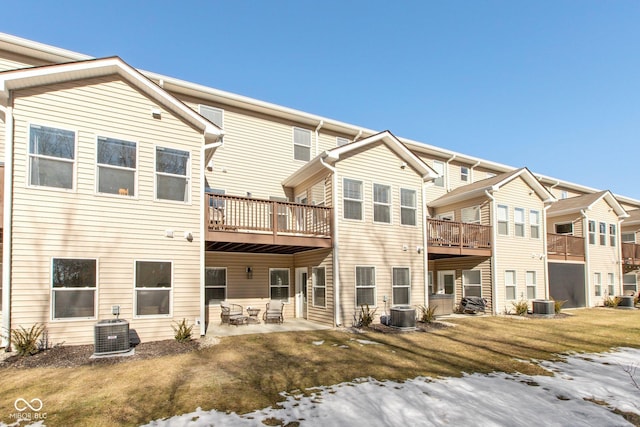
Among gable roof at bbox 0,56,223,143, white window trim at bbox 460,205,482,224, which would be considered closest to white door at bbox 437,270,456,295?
white window trim at bbox 460,205,482,224

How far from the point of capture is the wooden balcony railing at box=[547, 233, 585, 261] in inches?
798

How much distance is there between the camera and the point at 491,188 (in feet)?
56.3

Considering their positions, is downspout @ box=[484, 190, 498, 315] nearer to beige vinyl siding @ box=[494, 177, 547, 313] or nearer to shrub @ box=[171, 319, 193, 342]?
beige vinyl siding @ box=[494, 177, 547, 313]

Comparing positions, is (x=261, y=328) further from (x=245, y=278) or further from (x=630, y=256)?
(x=630, y=256)

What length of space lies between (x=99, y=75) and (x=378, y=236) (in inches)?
399

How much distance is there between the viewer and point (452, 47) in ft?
73.0

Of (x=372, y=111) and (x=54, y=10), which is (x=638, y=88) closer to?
(x=372, y=111)

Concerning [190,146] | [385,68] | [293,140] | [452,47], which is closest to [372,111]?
[385,68]

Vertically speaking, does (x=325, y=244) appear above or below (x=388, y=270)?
above

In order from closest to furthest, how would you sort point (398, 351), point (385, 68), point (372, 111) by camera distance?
1. point (398, 351)
2. point (385, 68)
3. point (372, 111)

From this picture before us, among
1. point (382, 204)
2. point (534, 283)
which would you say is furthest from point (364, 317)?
point (534, 283)

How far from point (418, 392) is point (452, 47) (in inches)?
849

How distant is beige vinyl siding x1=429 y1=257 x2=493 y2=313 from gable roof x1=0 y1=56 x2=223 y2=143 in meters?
13.3

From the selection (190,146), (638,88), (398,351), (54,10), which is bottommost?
(398,351)
